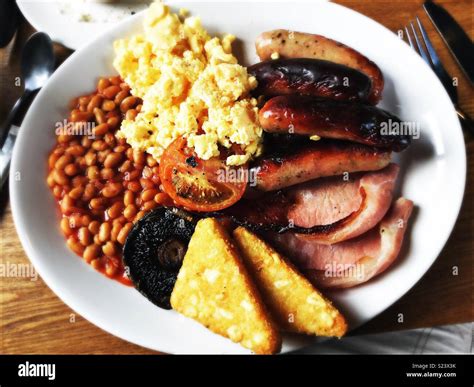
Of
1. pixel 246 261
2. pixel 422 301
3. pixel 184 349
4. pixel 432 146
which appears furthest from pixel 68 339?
pixel 432 146

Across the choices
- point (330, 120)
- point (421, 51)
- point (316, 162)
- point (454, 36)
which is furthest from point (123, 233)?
point (454, 36)

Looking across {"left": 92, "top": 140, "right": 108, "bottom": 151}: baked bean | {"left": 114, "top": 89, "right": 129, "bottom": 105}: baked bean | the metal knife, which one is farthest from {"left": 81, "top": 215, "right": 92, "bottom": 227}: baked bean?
the metal knife

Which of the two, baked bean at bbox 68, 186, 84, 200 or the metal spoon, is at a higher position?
the metal spoon

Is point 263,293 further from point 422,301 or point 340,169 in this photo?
point 422,301

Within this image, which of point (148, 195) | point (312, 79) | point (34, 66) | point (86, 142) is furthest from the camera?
point (34, 66)

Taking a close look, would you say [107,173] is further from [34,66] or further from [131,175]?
[34,66]

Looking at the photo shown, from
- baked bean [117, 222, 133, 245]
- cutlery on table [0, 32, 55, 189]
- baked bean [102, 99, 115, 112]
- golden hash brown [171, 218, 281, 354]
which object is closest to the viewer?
golden hash brown [171, 218, 281, 354]

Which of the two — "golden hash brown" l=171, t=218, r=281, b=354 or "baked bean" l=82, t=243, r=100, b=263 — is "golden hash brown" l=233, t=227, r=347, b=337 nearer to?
"golden hash brown" l=171, t=218, r=281, b=354
